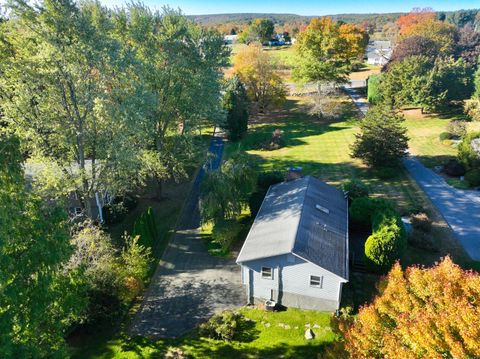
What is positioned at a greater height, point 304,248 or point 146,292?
point 304,248

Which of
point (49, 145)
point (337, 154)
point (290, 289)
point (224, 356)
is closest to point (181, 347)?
point (224, 356)

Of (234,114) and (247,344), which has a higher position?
(234,114)

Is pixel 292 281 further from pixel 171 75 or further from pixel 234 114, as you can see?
pixel 234 114

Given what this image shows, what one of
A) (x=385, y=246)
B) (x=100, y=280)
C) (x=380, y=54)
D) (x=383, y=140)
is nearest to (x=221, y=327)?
(x=100, y=280)

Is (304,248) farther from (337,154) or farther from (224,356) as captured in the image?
(337,154)

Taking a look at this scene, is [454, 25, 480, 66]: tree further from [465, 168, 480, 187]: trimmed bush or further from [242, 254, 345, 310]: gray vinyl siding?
[242, 254, 345, 310]: gray vinyl siding

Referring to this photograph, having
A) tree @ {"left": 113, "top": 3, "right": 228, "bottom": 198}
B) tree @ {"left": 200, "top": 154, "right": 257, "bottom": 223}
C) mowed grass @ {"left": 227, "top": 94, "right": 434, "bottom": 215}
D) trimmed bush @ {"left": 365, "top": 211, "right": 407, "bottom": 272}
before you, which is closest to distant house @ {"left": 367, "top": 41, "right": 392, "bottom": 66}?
mowed grass @ {"left": 227, "top": 94, "right": 434, "bottom": 215}

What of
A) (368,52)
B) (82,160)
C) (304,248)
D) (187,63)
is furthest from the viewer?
(368,52)

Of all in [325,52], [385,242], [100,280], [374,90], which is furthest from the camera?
[325,52]
